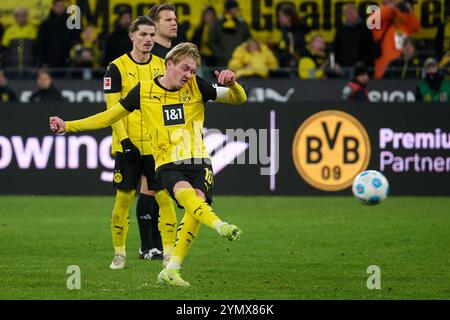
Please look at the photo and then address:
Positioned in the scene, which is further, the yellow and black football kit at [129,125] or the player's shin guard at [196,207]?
the yellow and black football kit at [129,125]

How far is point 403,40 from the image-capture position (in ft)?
67.6

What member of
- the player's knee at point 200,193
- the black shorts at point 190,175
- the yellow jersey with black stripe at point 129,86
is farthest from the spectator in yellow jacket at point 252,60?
the player's knee at point 200,193

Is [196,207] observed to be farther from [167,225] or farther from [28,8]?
[28,8]

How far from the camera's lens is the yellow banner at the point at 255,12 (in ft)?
69.3

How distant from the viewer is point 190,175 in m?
10.1

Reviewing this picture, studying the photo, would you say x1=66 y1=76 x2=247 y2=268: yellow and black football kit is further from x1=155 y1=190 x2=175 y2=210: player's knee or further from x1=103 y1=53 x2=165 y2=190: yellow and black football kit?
x1=155 y1=190 x2=175 y2=210: player's knee

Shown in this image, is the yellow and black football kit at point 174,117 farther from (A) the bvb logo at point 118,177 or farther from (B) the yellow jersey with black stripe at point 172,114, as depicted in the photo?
(A) the bvb logo at point 118,177

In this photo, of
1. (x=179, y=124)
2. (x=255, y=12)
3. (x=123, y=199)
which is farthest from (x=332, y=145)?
(x=179, y=124)

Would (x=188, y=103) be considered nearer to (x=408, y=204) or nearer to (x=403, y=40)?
(x=408, y=204)

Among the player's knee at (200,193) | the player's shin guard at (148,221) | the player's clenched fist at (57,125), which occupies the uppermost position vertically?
the player's clenched fist at (57,125)

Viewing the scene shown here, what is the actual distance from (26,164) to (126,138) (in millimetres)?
7725

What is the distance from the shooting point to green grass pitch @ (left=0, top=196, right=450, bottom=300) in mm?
9781

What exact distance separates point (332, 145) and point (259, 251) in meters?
6.21
